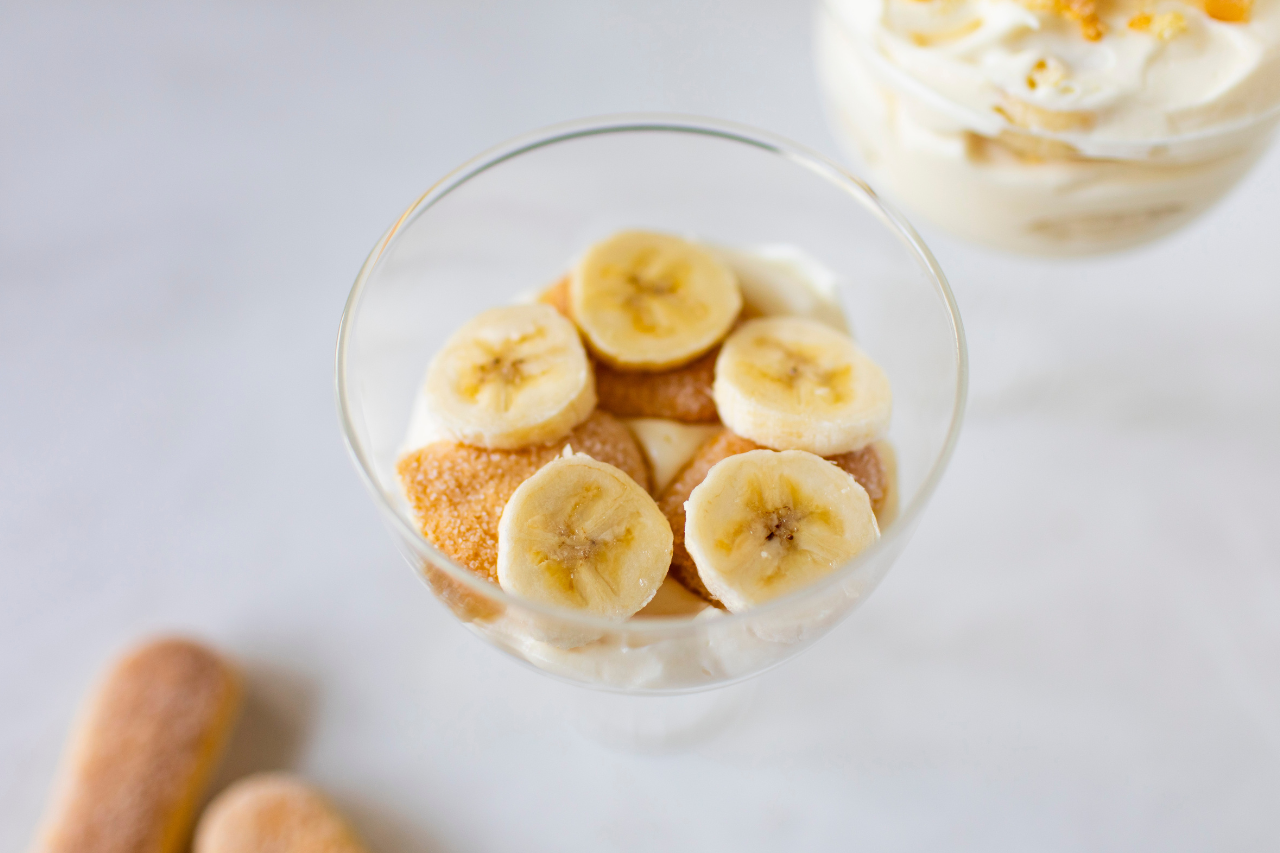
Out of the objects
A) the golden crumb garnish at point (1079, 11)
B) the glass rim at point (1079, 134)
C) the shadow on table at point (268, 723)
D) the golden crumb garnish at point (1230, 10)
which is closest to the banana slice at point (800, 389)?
the glass rim at point (1079, 134)

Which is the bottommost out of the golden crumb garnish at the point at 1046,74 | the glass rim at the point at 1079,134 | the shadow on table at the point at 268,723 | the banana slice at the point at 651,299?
the shadow on table at the point at 268,723

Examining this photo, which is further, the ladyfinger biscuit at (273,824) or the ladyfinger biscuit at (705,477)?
the ladyfinger biscuit at (273,824)

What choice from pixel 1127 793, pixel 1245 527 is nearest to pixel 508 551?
pixel 1127 793

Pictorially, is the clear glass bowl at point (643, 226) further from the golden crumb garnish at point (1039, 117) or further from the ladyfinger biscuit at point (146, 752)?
the ladyfinger biscuit at point (146, 752)

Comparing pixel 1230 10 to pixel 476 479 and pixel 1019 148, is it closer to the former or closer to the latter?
pixel 1019 148

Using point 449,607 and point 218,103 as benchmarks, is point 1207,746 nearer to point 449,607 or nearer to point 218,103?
point 449,607
